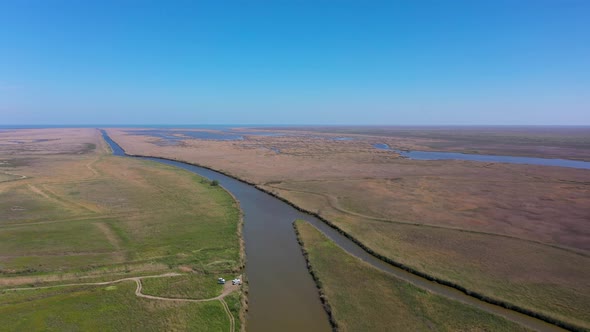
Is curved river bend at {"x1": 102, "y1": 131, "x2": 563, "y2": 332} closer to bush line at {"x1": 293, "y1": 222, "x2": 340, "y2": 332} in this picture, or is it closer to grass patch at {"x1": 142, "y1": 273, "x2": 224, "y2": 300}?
bush line at {"x1": 293, "y1": 222, "x2": 340, "y2": 332}

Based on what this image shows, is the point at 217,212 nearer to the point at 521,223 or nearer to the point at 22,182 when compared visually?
the point at 521,223

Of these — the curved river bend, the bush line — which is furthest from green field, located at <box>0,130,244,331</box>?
the bush line

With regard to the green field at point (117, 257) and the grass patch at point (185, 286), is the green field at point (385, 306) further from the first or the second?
the grass patch at point (185, 286)

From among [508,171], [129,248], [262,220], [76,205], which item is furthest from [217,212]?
[508,171]

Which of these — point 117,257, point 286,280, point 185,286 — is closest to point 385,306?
point 286,280

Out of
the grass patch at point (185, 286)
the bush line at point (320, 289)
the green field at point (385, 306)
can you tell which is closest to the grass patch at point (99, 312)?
the grass patch at point (185, 286)
